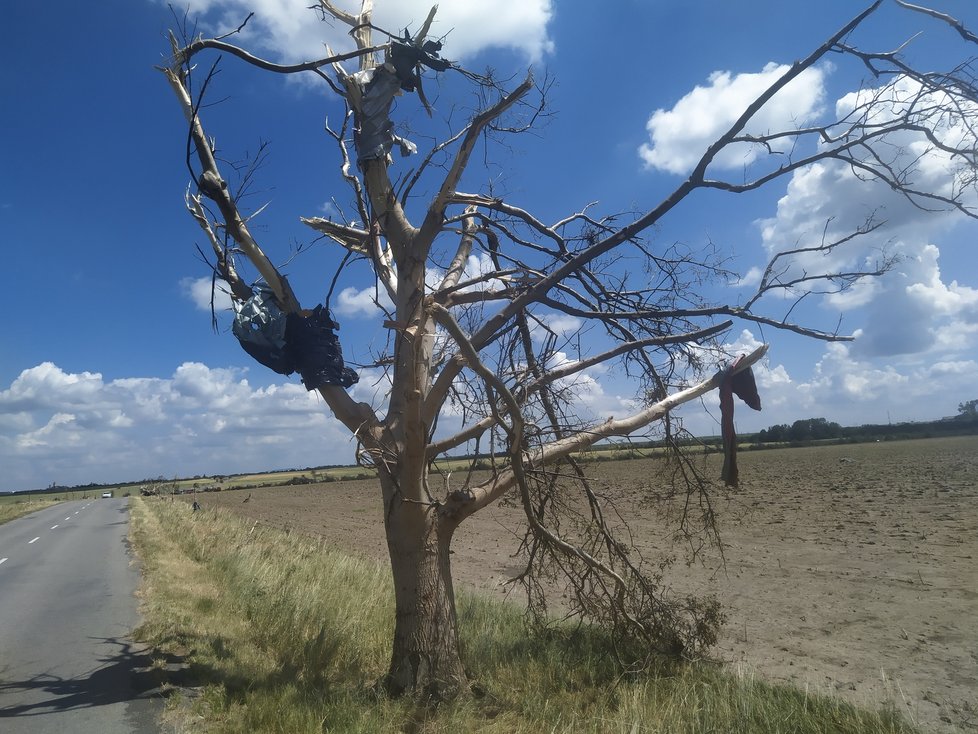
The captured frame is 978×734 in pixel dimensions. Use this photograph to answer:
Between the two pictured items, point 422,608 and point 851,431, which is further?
point 851,431

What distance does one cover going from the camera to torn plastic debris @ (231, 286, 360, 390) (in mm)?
6051

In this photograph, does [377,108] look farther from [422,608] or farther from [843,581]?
[843,581]

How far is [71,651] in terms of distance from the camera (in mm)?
7941

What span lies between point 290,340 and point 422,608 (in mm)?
2620

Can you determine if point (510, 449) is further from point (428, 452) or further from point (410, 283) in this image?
point (410, 283)

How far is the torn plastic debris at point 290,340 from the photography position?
6.05 m

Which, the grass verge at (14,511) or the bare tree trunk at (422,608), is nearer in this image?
the bare tree trunk at (422,608)

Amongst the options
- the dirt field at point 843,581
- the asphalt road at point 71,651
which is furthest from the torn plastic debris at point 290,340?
the asphalt road at point 71,651

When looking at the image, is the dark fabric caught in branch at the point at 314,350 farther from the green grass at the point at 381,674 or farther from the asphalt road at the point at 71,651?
the asphalt road at the point at 71,651

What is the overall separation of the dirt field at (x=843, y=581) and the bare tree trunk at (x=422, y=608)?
1515 mm

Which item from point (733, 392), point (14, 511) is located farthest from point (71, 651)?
point (14, 511)

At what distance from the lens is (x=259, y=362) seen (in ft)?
20.3

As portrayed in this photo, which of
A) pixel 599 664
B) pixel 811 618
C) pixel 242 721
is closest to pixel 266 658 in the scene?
pixel 242 721

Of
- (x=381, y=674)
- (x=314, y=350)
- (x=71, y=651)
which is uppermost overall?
(x=314, y=350)
